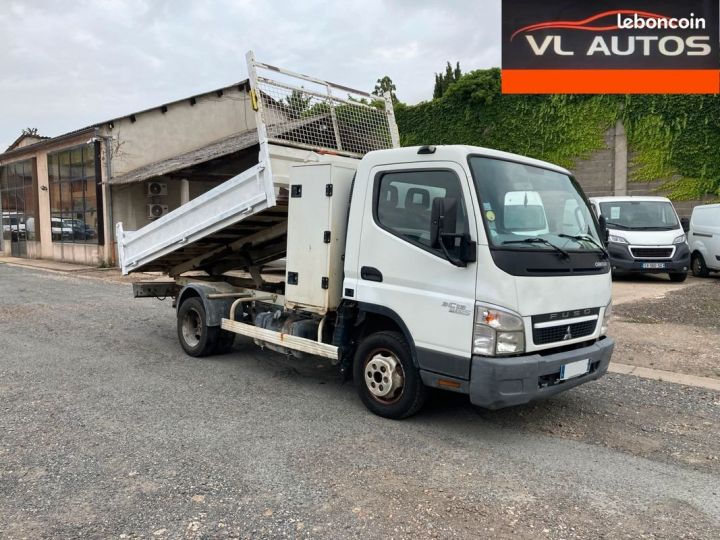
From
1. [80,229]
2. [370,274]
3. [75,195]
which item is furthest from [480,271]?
[75,195]

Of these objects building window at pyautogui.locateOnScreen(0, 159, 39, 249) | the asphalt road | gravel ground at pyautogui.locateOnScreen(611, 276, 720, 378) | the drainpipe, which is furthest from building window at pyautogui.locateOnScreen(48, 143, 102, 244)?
gravel ground at pyautogui.locateOnScreen(611, 276, 720, 378)

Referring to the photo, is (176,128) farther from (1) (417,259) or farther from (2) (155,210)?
(1) (417,259)

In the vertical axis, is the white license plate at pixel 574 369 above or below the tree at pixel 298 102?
below

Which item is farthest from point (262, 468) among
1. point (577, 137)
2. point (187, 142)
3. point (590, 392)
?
point (187, 142)

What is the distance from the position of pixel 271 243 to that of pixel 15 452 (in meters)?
3.66

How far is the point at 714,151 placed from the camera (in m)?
16.3

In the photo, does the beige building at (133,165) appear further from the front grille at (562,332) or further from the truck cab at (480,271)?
the front grille at (562,332)

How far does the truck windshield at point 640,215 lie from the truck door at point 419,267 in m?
10.4

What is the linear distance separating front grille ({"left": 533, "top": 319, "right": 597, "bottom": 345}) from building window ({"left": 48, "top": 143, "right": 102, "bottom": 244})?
745 inches

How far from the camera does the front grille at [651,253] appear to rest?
12977mm

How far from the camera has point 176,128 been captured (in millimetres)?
20484

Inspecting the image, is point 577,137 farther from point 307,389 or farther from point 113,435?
point 113,435

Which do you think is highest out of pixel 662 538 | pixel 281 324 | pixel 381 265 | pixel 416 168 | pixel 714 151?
pixel 714 151

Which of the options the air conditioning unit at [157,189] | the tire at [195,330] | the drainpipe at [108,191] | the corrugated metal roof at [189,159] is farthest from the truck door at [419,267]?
the air conditioning unit at [157,189]
